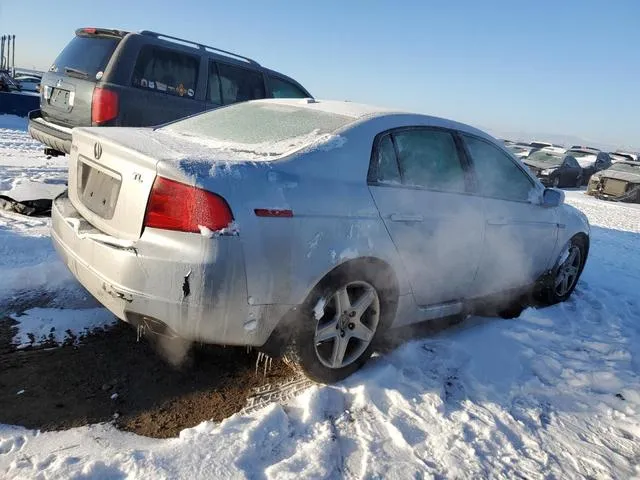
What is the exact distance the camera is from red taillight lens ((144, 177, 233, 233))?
2.28 m

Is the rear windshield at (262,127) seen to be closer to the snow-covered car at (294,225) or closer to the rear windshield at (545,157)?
the snow-covered car at (294,225)

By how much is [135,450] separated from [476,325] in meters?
2.65

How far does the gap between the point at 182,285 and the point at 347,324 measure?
1.02 m

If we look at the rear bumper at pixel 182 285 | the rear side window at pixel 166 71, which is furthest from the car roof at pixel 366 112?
the rear side window at pixel 166 71

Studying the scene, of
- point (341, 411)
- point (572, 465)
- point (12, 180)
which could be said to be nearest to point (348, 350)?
point (341, 411)

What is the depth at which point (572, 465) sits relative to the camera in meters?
2.48

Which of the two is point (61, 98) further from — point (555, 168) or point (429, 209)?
point (555, 168)

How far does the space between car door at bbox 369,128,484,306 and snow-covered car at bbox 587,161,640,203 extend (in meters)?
14.7

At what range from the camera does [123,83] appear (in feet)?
19.4

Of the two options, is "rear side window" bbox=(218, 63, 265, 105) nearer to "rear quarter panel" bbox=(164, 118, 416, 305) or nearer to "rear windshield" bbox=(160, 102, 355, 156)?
"rear windshield" bbox=(160, 102, 355, 156)

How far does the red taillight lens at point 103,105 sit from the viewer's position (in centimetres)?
575

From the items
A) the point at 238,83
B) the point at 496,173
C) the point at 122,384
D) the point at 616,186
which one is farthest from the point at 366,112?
the point at 616,186

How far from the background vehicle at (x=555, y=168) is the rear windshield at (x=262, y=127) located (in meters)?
16.2

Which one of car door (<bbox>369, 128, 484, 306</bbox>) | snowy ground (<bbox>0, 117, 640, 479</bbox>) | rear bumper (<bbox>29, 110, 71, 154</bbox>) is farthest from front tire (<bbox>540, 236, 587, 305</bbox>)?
rear bumper (<bbox>29, 110, 71, 154</bbox>)
